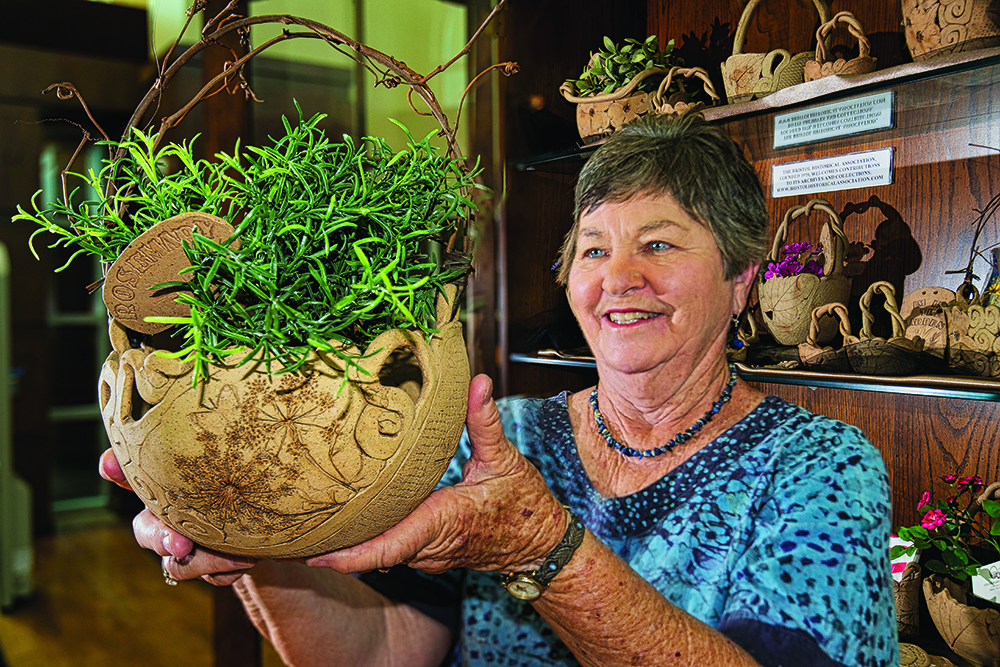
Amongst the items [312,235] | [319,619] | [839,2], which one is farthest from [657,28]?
[319,619]

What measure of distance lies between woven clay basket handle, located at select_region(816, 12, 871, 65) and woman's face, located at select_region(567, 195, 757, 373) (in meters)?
0.21

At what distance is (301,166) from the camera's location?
64cm

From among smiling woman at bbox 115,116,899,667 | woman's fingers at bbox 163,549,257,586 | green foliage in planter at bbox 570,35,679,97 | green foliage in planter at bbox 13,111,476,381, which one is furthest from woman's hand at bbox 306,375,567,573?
green foliage in planter at bbox 570,35,679,97

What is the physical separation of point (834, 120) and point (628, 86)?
0.79ft

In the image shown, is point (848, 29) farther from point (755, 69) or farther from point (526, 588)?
point (526, 588)

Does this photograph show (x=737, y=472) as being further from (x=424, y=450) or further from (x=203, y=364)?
(x=203, y=364)

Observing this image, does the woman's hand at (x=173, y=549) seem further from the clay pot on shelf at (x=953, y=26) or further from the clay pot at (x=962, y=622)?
the clay pot on shelf at (x=953, y=26)

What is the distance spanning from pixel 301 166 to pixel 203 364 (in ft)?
0.65

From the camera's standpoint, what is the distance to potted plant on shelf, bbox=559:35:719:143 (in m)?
0.85

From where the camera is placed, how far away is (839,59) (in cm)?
74

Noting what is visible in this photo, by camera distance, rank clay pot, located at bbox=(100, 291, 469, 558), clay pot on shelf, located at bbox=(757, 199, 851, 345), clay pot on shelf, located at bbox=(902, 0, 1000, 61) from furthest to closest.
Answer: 1. clay pot on shelf, located at bbox=(757, 199, 851, 345)
2. clay pot on shelf, located at bbox=(902, 0, 1000, 61)
3. clay pot, located at bbox=(100, 291, 469, 558)

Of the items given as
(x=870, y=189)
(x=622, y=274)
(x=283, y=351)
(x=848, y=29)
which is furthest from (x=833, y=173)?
(x=283, y=351)

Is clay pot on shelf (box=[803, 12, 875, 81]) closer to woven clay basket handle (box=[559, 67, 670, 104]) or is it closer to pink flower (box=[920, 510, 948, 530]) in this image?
woven clay basket handle (box=[559, 67, 670, 104])

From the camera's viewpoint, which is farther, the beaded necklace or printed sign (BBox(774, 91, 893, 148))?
the beaded necklace
